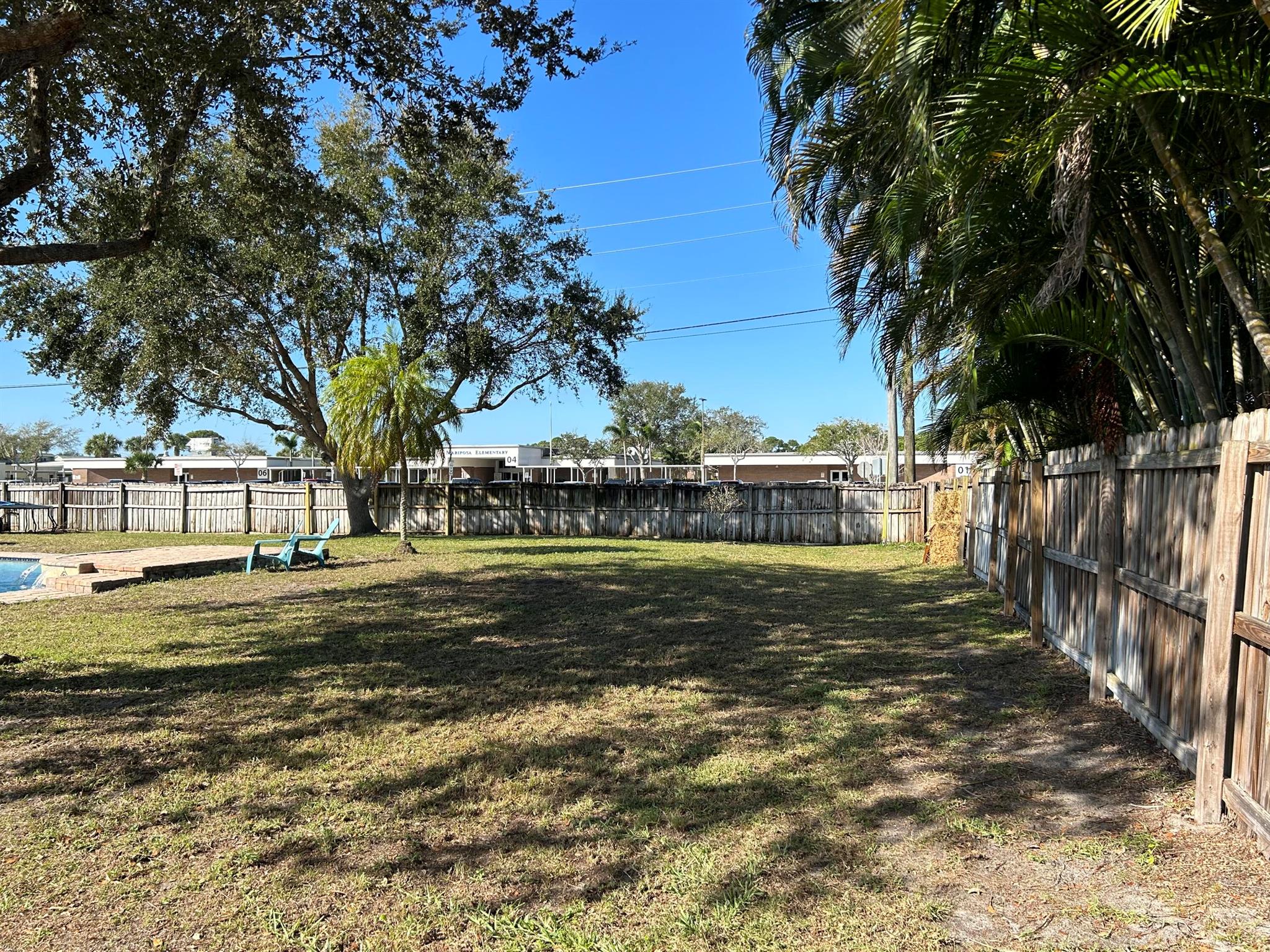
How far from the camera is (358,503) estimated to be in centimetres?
2322

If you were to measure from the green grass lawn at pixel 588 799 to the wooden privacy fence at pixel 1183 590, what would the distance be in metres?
0.25

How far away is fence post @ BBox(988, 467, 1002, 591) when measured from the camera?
34.2 feet

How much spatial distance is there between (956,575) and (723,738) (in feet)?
31.9

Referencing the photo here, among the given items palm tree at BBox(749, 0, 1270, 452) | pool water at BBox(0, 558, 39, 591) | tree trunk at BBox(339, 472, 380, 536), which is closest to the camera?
palm tree at BBox(749, 0, 1270, 452)

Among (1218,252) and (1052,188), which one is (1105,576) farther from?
(1052,188)

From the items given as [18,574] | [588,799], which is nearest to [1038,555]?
[588,799]

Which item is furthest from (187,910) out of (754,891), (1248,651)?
(1248,651)

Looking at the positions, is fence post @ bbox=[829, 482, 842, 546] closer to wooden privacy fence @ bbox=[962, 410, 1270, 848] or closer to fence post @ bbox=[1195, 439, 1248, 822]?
wooden privacy fence @ bbox=[962, 410, 1270, 848]

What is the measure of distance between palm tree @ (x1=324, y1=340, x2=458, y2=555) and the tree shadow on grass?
755 centimetres

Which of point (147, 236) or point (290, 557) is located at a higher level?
point (147, 236)

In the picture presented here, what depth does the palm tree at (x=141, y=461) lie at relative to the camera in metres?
64.0

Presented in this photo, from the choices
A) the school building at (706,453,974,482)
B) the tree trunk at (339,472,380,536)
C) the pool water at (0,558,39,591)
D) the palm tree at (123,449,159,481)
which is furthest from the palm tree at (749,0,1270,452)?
the palm tree at (123,449,159,481)

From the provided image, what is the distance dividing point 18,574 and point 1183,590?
57.0 feet

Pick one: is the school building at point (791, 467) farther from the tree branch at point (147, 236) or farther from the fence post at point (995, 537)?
the tree branch at point (147, 236)
